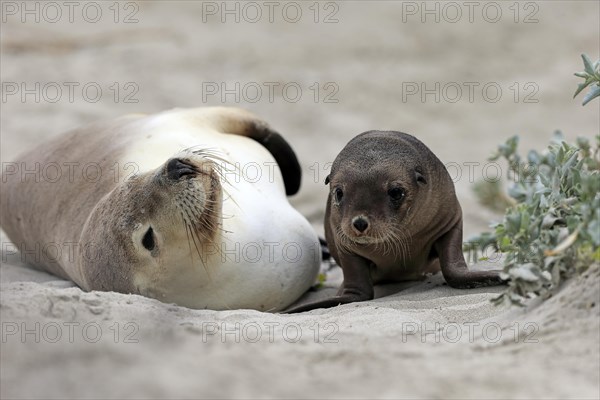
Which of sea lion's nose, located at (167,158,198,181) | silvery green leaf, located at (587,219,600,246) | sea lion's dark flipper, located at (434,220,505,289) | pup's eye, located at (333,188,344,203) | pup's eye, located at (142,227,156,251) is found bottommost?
sea lion's dark flipper, located at (434,220,505,289)

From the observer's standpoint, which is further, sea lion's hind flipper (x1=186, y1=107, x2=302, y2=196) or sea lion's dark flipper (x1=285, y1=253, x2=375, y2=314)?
sea lion's hind flipper (x1=186, y1=107, x2=302, y2=196)

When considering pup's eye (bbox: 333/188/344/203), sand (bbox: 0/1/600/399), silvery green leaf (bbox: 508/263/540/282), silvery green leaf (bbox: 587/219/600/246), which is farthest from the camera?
pup's eye (bbox: 333/188/344/203)

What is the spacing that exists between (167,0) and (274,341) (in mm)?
9452

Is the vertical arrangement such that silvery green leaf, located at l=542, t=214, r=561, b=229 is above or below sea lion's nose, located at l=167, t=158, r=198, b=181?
above

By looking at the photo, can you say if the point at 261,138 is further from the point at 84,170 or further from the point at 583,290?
the point at 583,290

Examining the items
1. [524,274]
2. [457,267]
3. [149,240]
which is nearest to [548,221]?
→ [524,274]

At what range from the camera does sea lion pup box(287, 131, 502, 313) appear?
466cm

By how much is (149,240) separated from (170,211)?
199mm

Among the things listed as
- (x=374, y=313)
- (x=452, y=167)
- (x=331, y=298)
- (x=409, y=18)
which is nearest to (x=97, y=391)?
(x=374, y=313)

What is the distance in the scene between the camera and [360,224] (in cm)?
454

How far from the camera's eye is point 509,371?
3045 millimetres

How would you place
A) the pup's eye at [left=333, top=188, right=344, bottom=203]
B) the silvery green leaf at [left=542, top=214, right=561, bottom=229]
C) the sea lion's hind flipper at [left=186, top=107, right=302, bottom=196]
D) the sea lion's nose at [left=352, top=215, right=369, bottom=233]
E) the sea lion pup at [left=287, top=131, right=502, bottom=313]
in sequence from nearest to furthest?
the silvery green leaf at [left=542, top=214, right=561, bottom=229]
the sea lion's nose at [left=352, top=215, right=369, bottom=233]
the sea lion pup at [left=287, top=131, right=502, bottom=313]
the pup's eye at [left=333, top=188, right=344, bottom=203]
the sea lion's hind flipper at [left=186, top=107, right=302, bottom=196]

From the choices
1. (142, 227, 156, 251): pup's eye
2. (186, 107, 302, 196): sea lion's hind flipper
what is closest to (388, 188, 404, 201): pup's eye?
(142, 227, 156, 251): pup's eye

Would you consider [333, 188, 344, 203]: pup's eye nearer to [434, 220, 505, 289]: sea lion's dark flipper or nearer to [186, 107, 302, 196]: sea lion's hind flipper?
[434, 220, 505, 289]: sea lion's dark flipper
